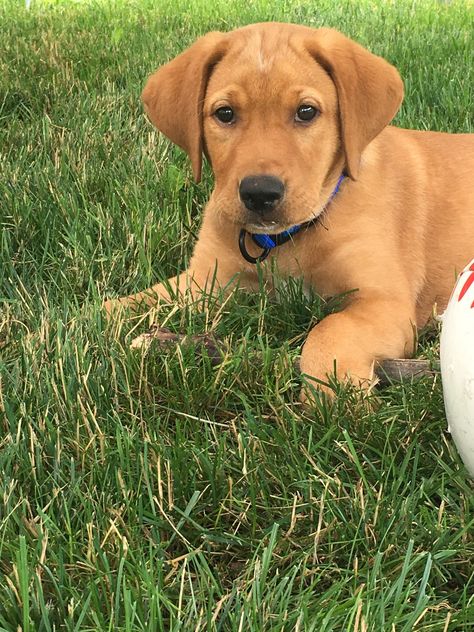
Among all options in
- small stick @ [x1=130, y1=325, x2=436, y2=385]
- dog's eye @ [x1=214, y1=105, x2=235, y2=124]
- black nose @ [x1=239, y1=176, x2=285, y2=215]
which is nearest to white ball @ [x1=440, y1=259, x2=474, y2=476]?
small stick @ [x1=130, y1=325, x2=436, y2=385]

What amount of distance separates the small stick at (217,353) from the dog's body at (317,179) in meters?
0.06

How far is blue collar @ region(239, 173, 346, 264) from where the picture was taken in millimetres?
3016

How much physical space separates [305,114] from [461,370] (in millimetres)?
1261

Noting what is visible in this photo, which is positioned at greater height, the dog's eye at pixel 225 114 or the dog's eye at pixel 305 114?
the dog's eye at pixel 305 114

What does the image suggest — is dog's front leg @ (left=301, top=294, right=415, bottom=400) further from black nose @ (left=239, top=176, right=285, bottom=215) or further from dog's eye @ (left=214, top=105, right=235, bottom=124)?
dog's eye @ (left=214, top=105, right=235, bottom=124)

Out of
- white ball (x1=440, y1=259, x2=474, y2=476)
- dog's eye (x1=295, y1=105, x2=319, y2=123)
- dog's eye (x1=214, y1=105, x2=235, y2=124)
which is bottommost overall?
white ball (x1=440, y1=259, x2=474, y2=476)

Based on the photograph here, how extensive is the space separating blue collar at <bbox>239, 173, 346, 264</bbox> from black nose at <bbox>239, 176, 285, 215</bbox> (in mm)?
274

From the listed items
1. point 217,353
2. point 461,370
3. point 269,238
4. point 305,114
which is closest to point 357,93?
point 305,114

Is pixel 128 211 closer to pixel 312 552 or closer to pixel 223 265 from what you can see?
pixel 223 265

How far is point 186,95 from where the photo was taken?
10.3 feet

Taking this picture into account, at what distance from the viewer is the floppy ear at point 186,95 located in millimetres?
3109

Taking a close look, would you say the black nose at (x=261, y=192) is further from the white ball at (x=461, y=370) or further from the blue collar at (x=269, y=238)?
the white ball at (x=461, y=370)

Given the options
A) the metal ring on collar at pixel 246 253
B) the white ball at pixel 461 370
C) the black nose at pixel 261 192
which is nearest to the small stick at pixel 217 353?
the white ball at pixel 461 370

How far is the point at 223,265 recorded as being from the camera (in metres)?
3.21
